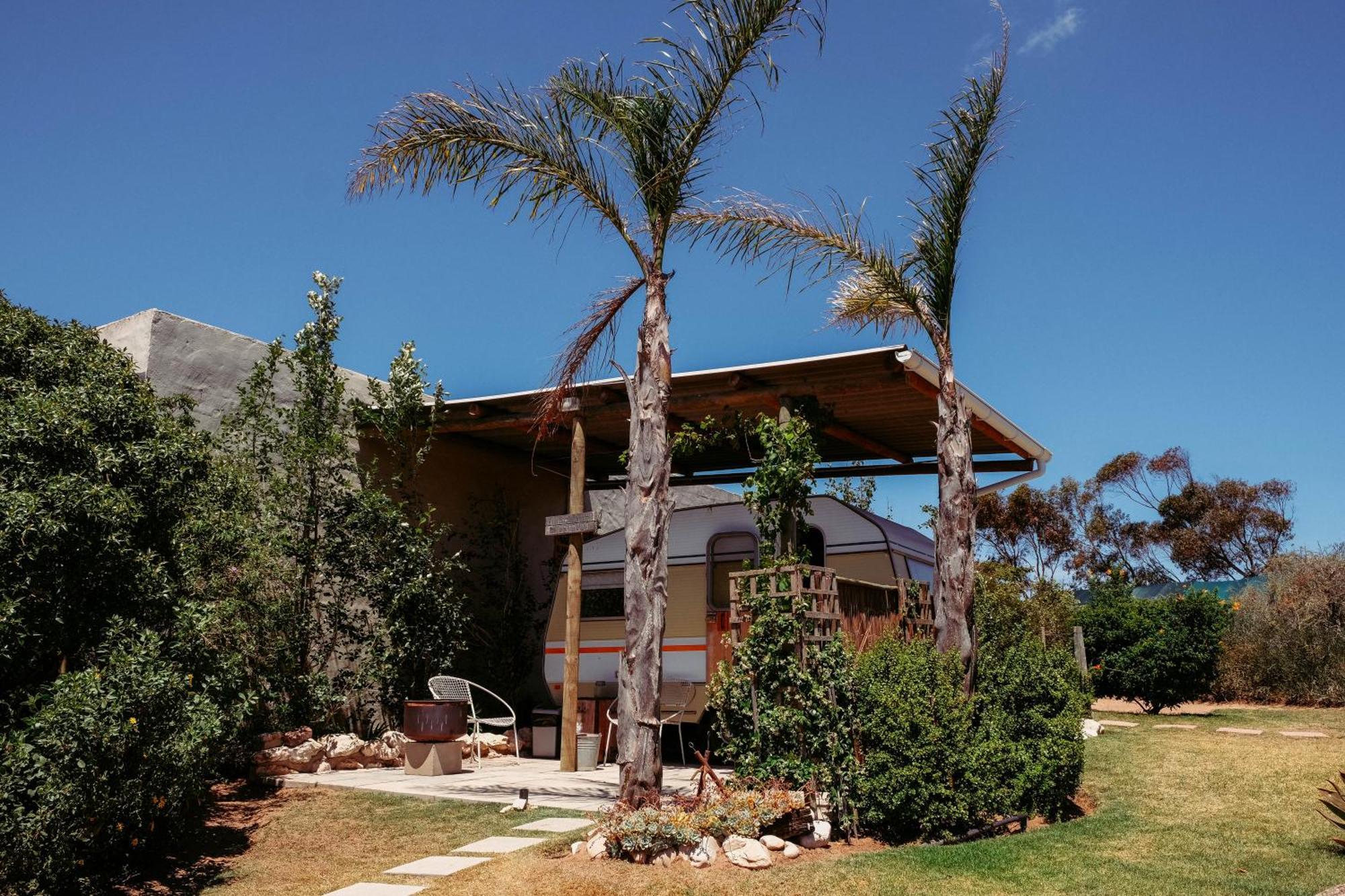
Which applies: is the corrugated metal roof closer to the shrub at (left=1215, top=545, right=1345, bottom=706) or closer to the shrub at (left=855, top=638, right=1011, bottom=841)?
the shrub at (left=855, top=638, right=1011, bottom=841)

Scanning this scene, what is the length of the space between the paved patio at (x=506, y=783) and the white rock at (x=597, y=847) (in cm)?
145

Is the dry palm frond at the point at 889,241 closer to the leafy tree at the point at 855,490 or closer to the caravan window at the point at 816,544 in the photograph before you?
the caravan window at the point at 816,544

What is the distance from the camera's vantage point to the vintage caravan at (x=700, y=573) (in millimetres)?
10023

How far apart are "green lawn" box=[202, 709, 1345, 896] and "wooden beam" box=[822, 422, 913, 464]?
419 centimetres

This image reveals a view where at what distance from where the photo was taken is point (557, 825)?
6902 mm

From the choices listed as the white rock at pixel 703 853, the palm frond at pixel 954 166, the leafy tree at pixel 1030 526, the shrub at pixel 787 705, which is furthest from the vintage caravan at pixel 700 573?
the leafy tree at pixel 1030 526

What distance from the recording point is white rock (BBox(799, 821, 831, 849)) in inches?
248

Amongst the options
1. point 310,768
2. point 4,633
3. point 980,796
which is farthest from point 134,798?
point 980,796

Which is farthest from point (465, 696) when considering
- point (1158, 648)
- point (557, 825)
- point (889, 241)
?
point (1158, 648)

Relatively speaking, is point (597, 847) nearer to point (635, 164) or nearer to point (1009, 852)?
point (1009, 852)

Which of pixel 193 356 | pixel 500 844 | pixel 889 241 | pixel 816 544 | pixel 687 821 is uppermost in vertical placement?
pixel 889 241

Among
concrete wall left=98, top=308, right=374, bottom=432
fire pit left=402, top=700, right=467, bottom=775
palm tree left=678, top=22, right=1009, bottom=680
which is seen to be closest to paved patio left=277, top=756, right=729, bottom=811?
fire pit left=402, top=700, right=467, bottom=775

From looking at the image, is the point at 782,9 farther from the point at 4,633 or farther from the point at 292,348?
the point at 292,348

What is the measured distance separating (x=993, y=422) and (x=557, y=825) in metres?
5.83
